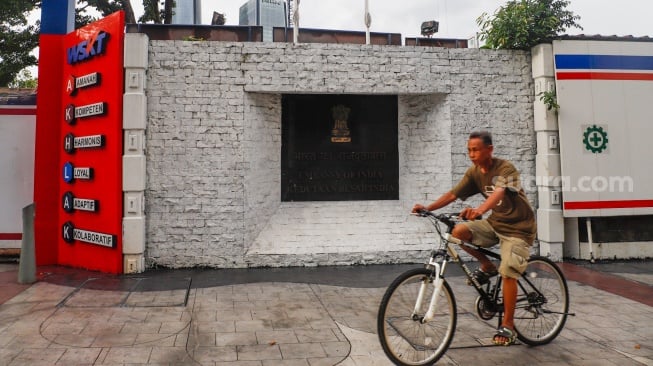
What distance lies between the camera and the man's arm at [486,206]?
333 centimetres

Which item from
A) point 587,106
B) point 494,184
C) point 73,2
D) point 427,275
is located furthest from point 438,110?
point 73,2

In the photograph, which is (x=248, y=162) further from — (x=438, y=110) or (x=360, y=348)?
(x=360, y=348)

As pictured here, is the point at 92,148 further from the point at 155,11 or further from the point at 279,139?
the point at 155,11

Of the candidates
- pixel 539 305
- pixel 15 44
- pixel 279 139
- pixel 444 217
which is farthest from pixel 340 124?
pixel 15 44

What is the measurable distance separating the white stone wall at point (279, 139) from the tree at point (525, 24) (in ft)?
0.83

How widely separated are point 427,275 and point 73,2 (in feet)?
24.8

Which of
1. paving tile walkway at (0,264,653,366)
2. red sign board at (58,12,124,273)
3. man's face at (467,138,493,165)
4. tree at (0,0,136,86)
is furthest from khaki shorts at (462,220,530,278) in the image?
tree at (0,0,136,86)

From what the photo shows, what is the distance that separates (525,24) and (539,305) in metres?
5.50

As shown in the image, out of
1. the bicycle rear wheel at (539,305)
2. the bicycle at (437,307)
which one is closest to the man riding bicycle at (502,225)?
the bicycle at (437,307)

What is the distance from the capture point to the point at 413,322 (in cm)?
346

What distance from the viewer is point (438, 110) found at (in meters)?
7.93

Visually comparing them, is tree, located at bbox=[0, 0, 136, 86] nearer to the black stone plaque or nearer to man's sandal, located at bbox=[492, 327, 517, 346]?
the black stone plaque

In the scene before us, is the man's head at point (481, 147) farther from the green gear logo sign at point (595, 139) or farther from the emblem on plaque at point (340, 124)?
the green gear logo sign at point (595, 139)

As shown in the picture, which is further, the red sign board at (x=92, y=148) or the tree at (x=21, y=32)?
the tree at (x=21, y=32)
